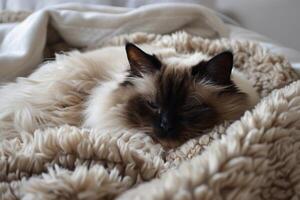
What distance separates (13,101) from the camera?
4.22 feet

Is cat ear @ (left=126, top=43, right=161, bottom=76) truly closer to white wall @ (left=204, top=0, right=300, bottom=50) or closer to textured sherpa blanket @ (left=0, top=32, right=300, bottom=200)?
textured sherpa blanket @ (left=0, top=32, right=300, bottom=200)

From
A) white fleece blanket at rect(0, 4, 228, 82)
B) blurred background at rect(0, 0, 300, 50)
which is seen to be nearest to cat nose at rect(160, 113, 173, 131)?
white fleece blanket at rect(0, 4, 228, 82)

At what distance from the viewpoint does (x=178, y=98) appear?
1.08 m

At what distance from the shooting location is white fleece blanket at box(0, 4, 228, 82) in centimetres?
156

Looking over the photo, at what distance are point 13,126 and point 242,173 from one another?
704 mm

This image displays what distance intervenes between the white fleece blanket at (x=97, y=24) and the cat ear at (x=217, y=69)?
59 centimetres

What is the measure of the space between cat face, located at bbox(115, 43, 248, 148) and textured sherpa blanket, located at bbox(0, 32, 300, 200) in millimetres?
45

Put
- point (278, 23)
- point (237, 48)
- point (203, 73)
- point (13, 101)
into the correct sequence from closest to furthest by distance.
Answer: point (203, 73)
point (13, 101)
point (237, 48)
point (278, 23)

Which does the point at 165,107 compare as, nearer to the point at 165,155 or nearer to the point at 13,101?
the point at 165,155

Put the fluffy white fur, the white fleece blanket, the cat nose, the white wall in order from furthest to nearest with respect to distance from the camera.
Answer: the white wall < the white fleece blanket < the fluffy white fur < the cat nose

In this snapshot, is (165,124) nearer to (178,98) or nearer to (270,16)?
(178,98)

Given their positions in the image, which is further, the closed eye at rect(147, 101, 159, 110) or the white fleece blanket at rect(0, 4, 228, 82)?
the white fleece blanket at rect(0, 4, 228, 82)

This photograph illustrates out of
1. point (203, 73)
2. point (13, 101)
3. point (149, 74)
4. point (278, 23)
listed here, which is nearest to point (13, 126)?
point (13, 101)

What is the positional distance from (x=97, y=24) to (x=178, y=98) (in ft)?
2.21
